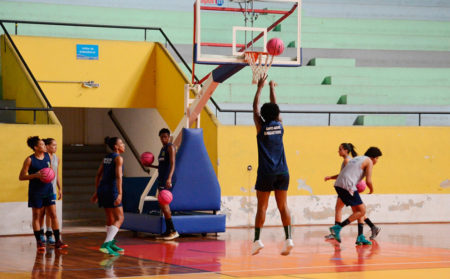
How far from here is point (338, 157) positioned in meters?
16.6

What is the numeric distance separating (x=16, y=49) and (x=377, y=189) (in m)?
8.00

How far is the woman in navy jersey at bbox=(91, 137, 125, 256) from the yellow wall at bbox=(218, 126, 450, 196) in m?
5.14

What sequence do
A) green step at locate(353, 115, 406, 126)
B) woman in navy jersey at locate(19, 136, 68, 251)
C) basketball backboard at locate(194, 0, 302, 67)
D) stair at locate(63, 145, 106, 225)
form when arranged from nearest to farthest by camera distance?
woman in navy jersey at locate(19, 136, 68, 251) → basketball backboard at locate(194, 0, 302, 67) → stair at locate(63, 145, 106, 225) → green step at locate(353, 115, 406, 126)

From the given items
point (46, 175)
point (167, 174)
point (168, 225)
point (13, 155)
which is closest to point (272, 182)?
point (46, 175)

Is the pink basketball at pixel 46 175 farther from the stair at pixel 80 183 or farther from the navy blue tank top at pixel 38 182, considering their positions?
the stair at pixel 80 183

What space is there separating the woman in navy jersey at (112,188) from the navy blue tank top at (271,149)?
7.94 feet

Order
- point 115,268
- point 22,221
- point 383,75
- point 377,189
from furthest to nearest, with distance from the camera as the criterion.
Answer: point 383,75 < point 377,189 < point 22,221 < point 115,268

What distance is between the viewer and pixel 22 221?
14.2 metres

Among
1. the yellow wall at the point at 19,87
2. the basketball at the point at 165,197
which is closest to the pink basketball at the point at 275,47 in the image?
the basketball at the point at 165,197

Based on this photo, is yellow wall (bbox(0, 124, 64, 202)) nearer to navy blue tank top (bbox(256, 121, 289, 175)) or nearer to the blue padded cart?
the blue padded cart

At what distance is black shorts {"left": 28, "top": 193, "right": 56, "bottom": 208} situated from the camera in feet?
38.4

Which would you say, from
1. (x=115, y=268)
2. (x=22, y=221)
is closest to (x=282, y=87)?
(x=22, y=221)

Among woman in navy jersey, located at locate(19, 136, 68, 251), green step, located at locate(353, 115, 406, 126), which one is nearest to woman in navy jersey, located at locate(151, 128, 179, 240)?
woman in navy jersey, located at locate(19, 136, 68, 251)

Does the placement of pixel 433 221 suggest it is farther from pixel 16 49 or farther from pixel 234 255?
pixel 16 49
